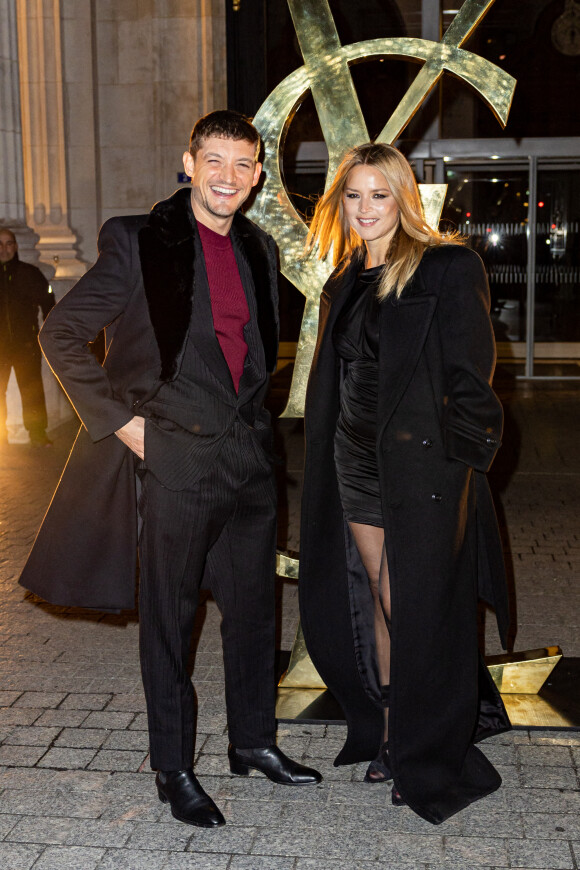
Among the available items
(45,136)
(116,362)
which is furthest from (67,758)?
(45,136)

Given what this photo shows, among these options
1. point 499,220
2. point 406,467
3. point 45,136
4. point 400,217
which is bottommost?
point 406,467

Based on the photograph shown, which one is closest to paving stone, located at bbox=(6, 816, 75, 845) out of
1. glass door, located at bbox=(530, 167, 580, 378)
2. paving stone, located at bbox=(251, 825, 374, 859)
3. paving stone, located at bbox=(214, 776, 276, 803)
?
paving stone, located at bbox=(214, 776, 276, 803)

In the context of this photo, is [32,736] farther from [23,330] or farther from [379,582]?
[23,330]

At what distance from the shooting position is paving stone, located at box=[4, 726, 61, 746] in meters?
3.87

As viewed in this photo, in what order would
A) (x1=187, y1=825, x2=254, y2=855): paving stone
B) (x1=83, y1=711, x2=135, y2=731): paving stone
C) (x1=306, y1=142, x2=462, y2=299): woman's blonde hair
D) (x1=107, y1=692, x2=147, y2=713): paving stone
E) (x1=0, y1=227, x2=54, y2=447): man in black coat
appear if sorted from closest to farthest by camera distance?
(x1=187, y1=825, x2=254, y2=855): paving stone
(x1=306, y1=142, x2=462, y2=299): woman's blonde hair
(x1=83, y1=711, x2=135, y2=731): paving stone
(x1=107, y1=692, x2=147, y2=713): paving stone
(x1=0, y1=227, x2=54, y2=447): man in black coat

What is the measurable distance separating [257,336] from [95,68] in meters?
10.4

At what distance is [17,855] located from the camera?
10.1ft

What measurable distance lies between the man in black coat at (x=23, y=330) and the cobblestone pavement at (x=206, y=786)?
4458mm

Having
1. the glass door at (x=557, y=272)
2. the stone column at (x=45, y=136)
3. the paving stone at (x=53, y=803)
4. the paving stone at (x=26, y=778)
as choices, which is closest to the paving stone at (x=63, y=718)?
the paving stone at (x=26, y=778)

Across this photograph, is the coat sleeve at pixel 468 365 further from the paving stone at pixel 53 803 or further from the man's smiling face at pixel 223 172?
the paving stone at pixel 53 803

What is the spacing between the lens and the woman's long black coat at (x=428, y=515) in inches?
126

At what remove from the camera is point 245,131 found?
3229mm

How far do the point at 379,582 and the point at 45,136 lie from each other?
995cm

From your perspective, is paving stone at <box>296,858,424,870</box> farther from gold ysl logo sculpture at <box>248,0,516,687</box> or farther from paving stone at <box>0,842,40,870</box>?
gold ysl logo sculpture at <box>248,0,516,687</box>
